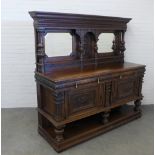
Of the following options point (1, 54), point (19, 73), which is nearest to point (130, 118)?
point (19, 73)

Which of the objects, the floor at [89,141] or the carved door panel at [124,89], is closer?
the floor at [89,141]

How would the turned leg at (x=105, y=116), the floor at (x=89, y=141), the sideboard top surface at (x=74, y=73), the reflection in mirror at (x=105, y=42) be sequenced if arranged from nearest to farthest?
the sideboard top surface at (x=74, y=73)
the floor at (x=89, y=141)
the turned leg at (x=105, y=116)
the reflection in mirror at (x=105, y=42)

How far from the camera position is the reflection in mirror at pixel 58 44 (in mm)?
2566

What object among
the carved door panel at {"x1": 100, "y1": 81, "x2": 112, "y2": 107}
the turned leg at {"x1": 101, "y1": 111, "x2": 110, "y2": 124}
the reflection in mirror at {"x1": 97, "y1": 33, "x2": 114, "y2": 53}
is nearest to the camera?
the carved door panel at {"x1": 100, "y1": 81, "x2": 112, "y2": 107}

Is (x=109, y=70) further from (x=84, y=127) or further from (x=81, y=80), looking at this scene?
(x=84, y=127)

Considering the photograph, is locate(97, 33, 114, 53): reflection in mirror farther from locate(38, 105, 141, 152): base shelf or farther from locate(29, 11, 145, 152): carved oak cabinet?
locate(38, 105, 141, 152): base shelf

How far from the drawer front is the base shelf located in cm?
33

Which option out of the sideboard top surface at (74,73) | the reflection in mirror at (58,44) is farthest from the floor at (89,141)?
the reflection in mirror at (58,44)

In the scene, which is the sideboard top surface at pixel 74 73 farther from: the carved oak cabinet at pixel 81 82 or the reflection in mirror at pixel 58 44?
the reflection in mirror at pixel 58 44

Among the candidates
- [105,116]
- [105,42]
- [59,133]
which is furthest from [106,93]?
[105,42]

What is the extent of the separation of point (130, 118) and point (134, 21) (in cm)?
157

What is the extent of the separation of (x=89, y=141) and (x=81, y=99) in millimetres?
570

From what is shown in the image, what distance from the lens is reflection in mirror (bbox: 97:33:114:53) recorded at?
2951 millimetres

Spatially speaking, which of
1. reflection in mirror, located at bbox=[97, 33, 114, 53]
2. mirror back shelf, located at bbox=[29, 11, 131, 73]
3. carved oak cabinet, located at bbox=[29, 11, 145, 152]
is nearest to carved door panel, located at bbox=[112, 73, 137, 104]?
carved oak cabinet, located at bbox=[29, 11, 145, 152]
